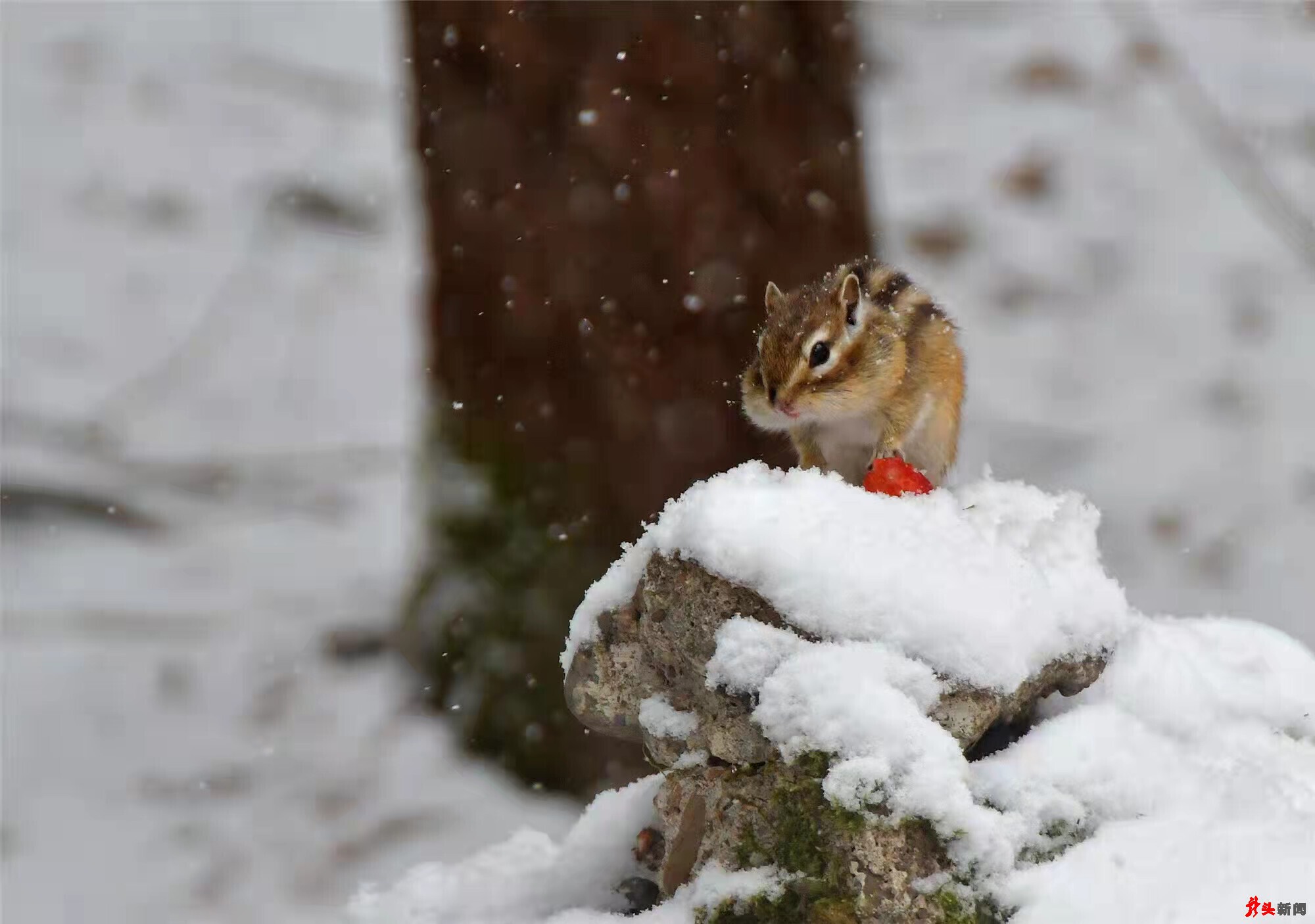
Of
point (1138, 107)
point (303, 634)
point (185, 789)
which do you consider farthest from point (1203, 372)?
point (185, 789)

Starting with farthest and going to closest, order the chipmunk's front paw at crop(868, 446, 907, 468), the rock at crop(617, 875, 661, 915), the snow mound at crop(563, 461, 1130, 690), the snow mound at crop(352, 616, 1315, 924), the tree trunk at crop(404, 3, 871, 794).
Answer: the tree trunk at crop(404, 3, 871, 794) → the chipmunk's front paw at crop(868, 446, 907, 468) → the rock at crop(617, 875, 661, 915) → the snow mound at crop(563, 461, 1130, 690) → the snow mound at crop(352, 616, 1315, 924)

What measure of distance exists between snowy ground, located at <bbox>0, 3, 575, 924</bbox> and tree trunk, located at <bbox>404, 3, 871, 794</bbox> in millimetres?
1486

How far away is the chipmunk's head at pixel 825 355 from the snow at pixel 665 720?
29.2 inches

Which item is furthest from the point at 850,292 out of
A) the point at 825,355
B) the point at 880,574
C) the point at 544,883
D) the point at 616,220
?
the point at 616,220

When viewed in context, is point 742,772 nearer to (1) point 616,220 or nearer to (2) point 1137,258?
(1) point 616,220

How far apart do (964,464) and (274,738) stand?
3.75m

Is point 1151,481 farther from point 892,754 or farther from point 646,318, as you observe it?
point 892,754

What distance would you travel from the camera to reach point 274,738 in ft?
19.6

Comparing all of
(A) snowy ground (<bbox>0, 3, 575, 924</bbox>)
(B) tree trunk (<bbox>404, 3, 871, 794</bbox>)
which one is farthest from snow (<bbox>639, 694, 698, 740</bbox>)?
(A) snowy ground (<bbox>0, 3, 575, 924</bbox>)

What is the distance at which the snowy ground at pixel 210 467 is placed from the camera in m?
5.11

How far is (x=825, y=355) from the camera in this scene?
2617 mm

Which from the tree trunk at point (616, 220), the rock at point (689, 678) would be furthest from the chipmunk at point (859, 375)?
the tree trunk at point (616, 220)

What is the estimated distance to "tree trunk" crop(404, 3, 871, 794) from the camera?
4293 mm

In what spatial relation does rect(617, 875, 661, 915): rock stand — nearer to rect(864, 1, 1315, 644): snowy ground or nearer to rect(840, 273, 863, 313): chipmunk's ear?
rect(840, 273, 863, 313): chipmunk's ear
